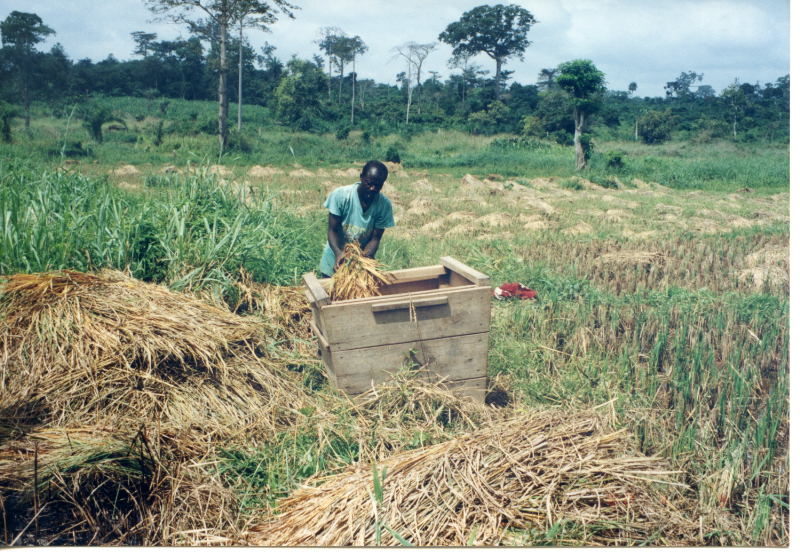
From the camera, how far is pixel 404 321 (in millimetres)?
2191

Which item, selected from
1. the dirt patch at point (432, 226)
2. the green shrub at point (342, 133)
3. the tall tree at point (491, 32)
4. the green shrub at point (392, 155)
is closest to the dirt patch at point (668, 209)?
the dirt patch at point (432, 226)

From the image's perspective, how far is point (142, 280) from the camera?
Answer: 283 centimetres

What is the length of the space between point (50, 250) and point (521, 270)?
350 cm

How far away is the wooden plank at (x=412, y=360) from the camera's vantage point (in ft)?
7.27

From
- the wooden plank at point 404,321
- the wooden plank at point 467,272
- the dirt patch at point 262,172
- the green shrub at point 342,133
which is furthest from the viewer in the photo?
the green shrub at point 342,133

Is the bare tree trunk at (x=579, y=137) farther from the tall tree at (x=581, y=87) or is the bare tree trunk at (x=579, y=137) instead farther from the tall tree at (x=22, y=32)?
the tall tree at (x=22, y=32)

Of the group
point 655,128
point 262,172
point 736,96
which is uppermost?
point 655,128

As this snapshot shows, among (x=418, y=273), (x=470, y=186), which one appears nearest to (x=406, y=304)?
(x=418, y=273)

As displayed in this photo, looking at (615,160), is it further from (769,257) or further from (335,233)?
(335,233)

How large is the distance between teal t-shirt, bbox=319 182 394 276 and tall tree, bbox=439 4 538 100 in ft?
3.31

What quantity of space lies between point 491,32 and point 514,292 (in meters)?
1.89

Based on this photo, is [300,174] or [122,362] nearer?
[122,362]

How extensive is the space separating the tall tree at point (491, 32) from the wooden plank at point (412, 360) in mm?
1714
